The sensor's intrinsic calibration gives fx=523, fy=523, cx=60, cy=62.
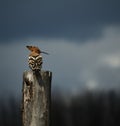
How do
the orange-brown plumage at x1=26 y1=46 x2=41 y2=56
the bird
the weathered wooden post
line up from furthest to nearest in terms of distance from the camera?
the orange-brown plumage at x1=26 y1=46 x2=41 y2=56 < the bird < the weathered wooden post

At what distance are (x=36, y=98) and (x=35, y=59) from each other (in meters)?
0.52

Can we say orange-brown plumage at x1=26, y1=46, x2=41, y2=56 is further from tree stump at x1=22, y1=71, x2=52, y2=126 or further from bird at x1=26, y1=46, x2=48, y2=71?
tree stump at x1=22, y1=71, x2=52, y2=126

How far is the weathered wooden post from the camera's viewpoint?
19.7 feet

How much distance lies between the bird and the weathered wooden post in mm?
58

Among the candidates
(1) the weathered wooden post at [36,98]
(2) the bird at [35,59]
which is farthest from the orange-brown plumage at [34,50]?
(1) the weathered wooden post at [36,98]

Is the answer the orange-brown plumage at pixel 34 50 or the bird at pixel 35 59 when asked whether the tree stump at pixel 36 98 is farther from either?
the orange-brown plumage at pixel 34 50

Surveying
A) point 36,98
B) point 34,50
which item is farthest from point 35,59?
point 36,98

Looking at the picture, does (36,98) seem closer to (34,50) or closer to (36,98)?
(36,98)

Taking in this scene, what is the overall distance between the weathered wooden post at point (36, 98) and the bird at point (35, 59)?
58mm

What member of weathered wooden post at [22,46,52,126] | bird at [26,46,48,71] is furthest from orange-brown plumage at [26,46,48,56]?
weathered wooden post at [22,46,52,126]

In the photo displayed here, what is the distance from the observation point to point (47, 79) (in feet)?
20.0

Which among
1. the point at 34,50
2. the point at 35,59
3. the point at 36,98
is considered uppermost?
the point at 34,50

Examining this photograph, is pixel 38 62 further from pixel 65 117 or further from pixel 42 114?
pixel 65 117

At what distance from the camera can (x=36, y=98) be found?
19.7 ft
